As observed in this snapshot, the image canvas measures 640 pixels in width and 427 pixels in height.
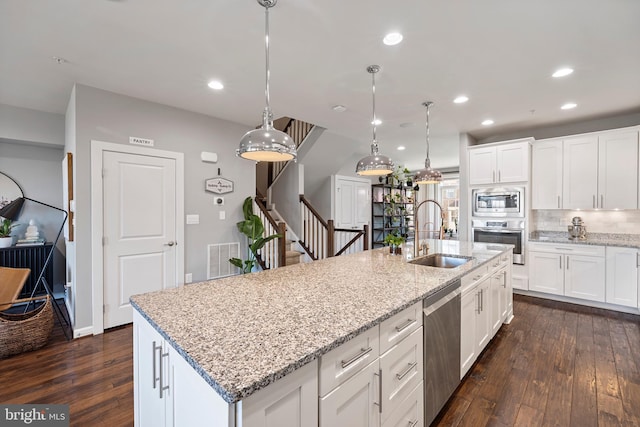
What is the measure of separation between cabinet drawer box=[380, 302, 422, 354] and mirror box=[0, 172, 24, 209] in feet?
17.5

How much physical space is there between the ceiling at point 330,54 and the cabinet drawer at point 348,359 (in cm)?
203

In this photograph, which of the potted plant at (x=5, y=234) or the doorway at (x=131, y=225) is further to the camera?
the potted plant at (x=5, y=234)

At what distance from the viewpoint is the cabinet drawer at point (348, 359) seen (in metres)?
1.04

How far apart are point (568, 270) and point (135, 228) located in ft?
19.2

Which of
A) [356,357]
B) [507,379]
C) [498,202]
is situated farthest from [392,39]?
[498,202]

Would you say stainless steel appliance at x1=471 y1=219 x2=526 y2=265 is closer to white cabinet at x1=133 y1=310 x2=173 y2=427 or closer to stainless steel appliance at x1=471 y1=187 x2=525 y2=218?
stainless steel appliance at x1=471 y1=187 x2=525 y2=218

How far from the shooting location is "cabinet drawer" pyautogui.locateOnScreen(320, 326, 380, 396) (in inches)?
41.1

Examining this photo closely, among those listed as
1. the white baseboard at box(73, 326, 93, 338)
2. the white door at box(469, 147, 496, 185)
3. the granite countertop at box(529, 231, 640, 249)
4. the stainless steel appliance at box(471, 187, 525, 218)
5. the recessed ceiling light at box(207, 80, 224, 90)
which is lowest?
the white baseboard at box(73, 326, 93, 338)

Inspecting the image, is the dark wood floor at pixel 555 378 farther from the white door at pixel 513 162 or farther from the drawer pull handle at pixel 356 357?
the white door at pixel 513 162

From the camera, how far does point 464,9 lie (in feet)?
6.26

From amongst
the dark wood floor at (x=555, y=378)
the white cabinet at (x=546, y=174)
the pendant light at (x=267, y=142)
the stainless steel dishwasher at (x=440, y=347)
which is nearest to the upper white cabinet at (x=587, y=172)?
the white cabinet at (x=546, y=174)

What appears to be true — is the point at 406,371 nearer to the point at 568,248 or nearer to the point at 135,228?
the point at 135,228

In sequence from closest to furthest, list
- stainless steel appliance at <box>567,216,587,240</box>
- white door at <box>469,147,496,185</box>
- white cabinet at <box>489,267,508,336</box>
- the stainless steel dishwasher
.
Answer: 1. the stainless steel dishwasher
2. white cabinet at <box>489,267,508,336</box>
3. stainless steel appliance at <box>567,216,587,240</box>
4. white door at <box>469,147,496,185</box>

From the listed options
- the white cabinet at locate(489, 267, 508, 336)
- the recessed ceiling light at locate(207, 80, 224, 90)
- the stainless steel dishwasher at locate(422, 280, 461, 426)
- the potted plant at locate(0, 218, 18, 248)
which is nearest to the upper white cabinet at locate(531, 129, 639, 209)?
the white cabinet at locate(489, 267, 508, 336)
